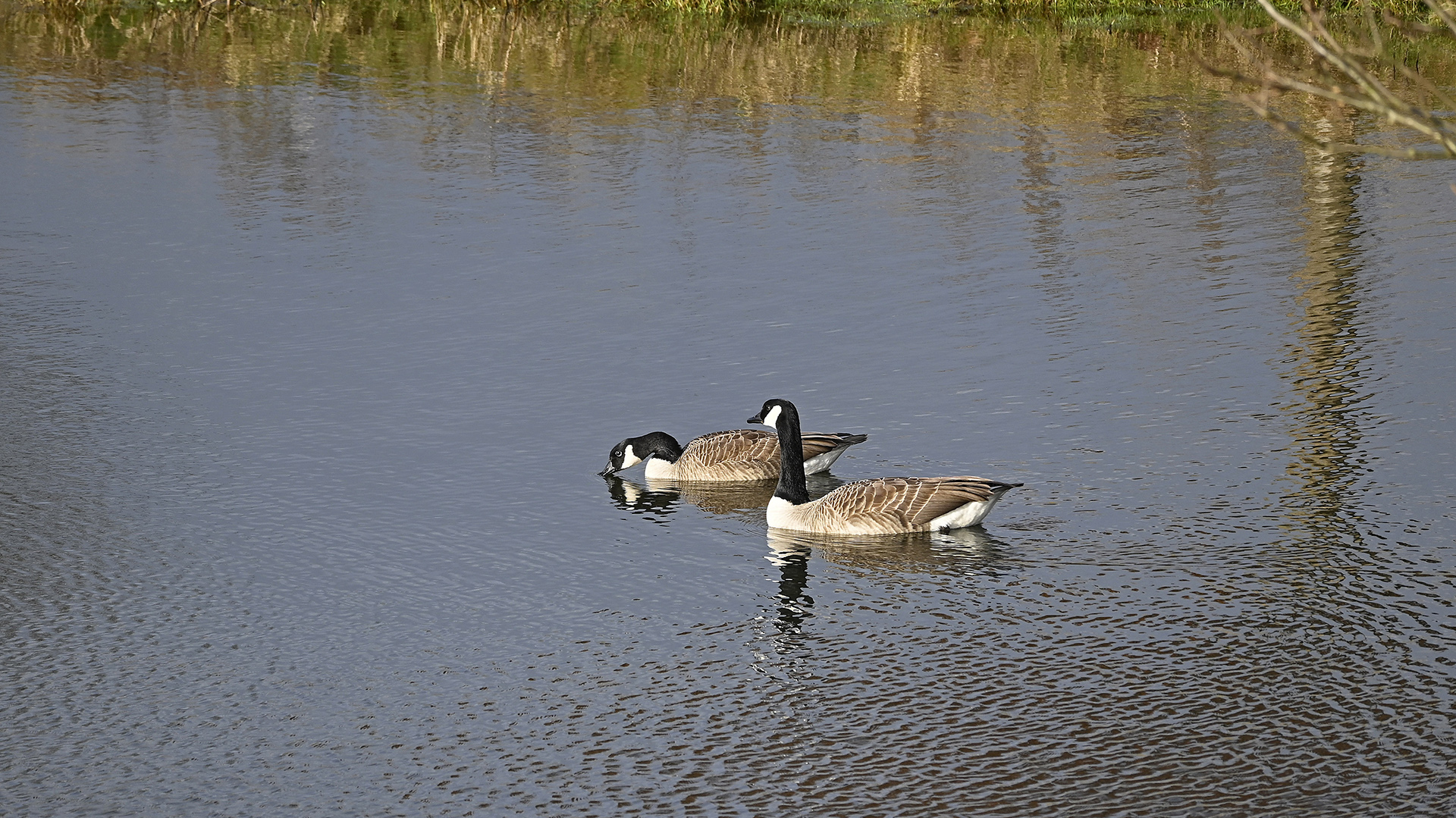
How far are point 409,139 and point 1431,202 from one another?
1172 centimetres

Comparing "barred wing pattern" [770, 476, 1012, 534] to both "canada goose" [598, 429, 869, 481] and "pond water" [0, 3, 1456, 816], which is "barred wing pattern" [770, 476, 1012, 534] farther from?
"canada goose" [598, 429, 869, 481]

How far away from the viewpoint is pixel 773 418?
9891mm

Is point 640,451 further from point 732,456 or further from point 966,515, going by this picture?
point 966,515

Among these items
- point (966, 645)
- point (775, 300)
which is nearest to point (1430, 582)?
point (966, 645)

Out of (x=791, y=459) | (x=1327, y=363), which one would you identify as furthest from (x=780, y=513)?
(x=1327, y=363)

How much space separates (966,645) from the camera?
7461mm

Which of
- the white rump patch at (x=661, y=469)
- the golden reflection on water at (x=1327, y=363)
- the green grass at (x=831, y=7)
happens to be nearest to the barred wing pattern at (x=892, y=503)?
the white rump patch at (x=661, y=469)

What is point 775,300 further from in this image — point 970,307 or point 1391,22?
point 1391,22

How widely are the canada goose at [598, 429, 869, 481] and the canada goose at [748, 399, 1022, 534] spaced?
0.77m

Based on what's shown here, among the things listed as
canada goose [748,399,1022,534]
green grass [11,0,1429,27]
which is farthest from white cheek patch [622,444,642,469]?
green grass [11,0,1429,27]

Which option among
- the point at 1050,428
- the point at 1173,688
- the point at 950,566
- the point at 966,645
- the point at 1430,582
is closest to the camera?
the point at 1173,688

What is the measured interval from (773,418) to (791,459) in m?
0.43

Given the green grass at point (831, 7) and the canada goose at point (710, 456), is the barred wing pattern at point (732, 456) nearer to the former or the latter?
the canada goose at point (710, 456)

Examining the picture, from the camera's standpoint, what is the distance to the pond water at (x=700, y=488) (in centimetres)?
645
